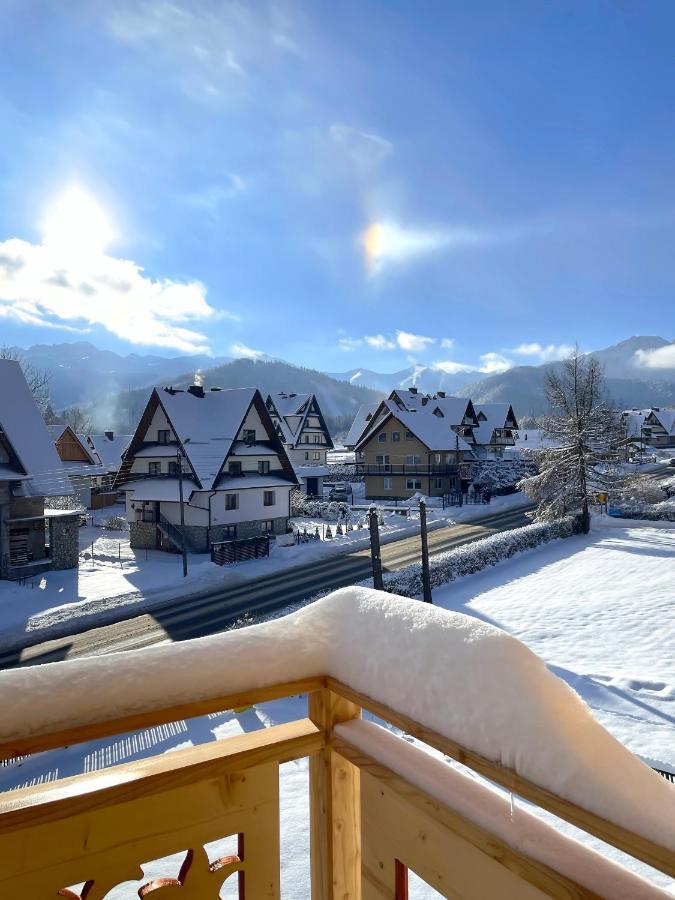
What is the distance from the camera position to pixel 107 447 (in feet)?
185

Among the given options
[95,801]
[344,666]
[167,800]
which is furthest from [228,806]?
[344,666]

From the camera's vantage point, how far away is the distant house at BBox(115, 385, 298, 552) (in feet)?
89.7

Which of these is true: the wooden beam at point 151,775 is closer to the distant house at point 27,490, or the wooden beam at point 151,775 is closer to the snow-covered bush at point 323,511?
the distant house at point 27,490

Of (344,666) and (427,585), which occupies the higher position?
(344,666)

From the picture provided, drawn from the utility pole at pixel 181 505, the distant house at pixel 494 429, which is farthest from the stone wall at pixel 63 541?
the distant house at pixel 494 429

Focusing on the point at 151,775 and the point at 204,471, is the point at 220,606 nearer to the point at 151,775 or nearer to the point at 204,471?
the point at 204,471

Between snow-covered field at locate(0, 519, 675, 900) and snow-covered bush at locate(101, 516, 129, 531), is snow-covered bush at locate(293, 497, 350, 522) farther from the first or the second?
snow-covered field at locate(0, 519, 675, 900)

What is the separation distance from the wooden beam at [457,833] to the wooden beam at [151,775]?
0.17 m

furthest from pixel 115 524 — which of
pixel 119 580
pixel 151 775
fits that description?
pixel 151 775

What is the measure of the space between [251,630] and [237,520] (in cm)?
2715

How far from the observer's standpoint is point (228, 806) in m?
1.67

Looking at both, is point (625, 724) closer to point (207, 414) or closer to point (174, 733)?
point (174, 733)

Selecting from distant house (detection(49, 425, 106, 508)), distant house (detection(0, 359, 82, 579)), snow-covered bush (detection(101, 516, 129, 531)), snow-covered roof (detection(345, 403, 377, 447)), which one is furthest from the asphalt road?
snow-covered roof (detection(345, 403, 377, 447))

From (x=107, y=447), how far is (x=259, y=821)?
196 ft
